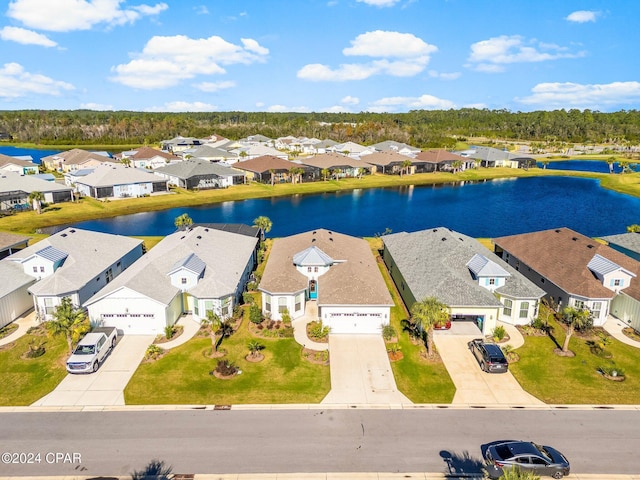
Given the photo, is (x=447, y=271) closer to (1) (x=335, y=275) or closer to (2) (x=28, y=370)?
(1) (x=335, y=275)

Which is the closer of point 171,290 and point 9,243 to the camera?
point 171,290

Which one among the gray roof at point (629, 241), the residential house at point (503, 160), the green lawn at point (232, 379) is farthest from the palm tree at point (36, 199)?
the residential house at point (503, 160)

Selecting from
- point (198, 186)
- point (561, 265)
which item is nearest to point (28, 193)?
point (198, 186)

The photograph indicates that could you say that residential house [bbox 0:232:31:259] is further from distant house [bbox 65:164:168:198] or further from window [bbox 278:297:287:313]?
distant house [bbox 65:164:168:198]

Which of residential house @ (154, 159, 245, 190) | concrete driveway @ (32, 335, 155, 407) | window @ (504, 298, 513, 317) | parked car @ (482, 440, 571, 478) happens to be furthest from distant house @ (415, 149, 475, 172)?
parked car @ (482, 440, 571, 478)

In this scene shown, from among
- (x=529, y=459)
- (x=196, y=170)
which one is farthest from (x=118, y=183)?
A: (x=529, y=459)

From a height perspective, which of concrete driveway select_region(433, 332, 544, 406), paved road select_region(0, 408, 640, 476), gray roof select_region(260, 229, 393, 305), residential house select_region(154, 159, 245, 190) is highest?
residential house select_region(154, 159, 245, 190)

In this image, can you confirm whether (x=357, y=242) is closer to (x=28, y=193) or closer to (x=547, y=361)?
(x=547, y=361)
